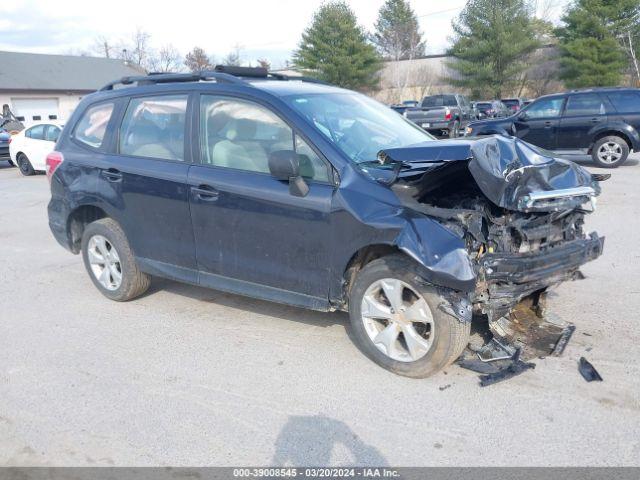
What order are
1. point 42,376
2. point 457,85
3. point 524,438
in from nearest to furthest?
point 524,438 → point 42,376 → point 457,85

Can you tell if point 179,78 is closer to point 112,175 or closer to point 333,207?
point 112,175

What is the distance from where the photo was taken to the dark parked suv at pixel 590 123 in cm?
1280

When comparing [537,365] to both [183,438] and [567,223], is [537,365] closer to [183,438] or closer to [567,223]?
[567,223]

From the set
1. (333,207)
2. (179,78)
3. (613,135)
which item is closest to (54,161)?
(179,78)

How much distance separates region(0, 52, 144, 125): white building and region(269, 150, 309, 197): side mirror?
36.5 m

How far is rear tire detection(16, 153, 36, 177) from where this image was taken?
671 inches

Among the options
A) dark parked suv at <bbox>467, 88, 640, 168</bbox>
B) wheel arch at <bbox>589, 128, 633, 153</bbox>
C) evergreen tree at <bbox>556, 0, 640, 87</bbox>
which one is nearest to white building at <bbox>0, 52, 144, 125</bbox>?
evergreen tree at <bbox>556, 0, 640, 87</bbox>

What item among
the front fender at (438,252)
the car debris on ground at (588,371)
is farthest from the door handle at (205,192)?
the car debris on ground at (588,371)

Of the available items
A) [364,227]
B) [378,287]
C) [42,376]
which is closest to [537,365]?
[378,287]

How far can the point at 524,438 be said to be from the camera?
125 inches

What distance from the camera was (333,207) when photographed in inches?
156

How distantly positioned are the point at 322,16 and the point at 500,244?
144ft

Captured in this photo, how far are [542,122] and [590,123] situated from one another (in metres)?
1.03

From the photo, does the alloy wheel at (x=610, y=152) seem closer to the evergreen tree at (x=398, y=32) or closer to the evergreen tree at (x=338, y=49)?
the evergreen tree at (x=338, y=49)
